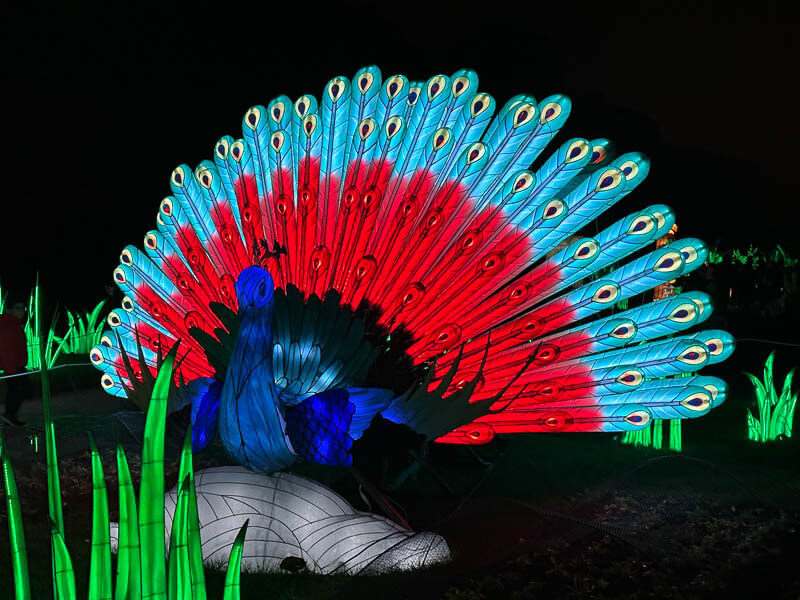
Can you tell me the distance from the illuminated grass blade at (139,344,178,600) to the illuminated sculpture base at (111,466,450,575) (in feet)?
6.04

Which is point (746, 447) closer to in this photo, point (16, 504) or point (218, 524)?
point (218, 524)

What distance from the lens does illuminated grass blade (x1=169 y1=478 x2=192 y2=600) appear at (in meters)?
2.60

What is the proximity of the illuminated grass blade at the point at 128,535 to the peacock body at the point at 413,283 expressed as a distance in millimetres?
1642

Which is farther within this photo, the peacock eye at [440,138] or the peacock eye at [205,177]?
the peacock eye at [205,177]

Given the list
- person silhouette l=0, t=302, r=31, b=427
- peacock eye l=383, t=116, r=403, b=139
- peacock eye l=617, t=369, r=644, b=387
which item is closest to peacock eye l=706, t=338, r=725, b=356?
peacock eye l=617, t=369, r=644, b=387

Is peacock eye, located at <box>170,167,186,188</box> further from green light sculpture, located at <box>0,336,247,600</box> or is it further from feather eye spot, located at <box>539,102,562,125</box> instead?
green light sculpture, located at <box>0,336,247,600</box>

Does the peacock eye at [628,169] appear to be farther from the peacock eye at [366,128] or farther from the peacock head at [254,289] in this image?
the peacock head at [254,289]

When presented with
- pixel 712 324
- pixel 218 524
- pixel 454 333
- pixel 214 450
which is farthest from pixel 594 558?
pixel 712 324

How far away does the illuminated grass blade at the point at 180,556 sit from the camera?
2.60 meters

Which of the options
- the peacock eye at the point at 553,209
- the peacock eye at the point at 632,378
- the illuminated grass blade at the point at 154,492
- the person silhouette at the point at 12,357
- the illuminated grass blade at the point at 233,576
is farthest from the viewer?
the person silhouette at the point at 12,357

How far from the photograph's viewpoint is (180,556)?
2627 mm

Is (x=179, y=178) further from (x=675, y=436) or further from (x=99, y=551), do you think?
(x=675, y=436)

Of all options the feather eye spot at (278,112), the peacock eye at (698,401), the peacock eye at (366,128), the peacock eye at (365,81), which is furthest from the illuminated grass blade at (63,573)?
the feather eye spot at (278,112)

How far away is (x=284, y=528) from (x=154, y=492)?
210cm
